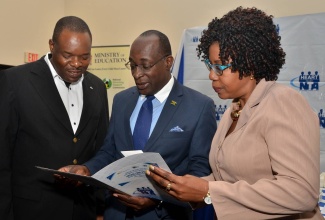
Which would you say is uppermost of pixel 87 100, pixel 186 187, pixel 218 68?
pixel 218 68

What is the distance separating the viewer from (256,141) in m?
1.25

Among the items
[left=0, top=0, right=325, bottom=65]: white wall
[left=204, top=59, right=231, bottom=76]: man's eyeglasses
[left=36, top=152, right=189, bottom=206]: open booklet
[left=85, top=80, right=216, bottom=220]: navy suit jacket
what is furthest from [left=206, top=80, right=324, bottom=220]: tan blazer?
[left=0, top=0, right=325, bottom=65]: white wall

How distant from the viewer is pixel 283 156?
1146mm

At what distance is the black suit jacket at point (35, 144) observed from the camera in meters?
1.98

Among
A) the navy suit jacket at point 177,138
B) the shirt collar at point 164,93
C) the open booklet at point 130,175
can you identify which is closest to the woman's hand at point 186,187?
the open booklet at point 130,175

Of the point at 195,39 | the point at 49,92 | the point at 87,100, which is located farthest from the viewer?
the point at 195,39

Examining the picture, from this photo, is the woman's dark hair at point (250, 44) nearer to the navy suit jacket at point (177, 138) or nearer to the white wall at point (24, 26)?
the navy suit jacket at point (177, 138)

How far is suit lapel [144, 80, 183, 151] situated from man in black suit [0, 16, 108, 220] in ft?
1.71

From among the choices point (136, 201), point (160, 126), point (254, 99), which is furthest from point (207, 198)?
point (160, 126)

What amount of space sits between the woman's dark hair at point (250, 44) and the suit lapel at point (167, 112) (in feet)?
2.01

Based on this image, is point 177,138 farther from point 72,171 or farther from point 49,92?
point 49,92

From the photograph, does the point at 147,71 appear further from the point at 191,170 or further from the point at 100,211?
the point at 100,211

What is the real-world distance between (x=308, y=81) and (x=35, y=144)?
272 centimetres

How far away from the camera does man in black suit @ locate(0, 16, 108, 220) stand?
1990mm
